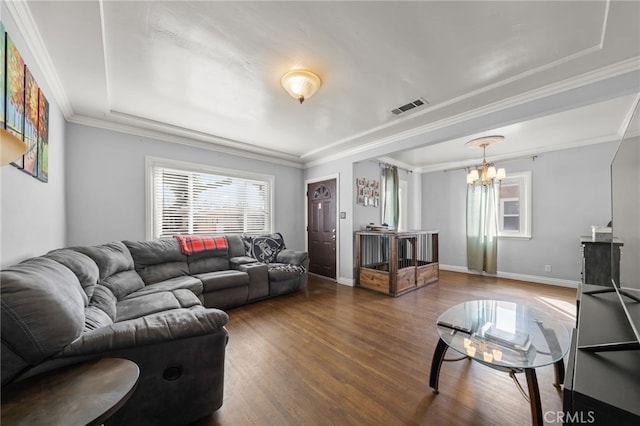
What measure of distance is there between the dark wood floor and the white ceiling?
253 cm

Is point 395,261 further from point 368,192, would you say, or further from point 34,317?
point 34,317

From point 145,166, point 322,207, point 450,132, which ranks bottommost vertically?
point 322,207

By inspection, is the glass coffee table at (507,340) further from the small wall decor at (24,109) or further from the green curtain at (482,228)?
the green curtain at (482,228)

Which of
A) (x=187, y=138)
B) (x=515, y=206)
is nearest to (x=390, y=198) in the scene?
(x=515, y=206)

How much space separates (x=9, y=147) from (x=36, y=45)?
5.80ft

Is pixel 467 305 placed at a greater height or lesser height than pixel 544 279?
greater

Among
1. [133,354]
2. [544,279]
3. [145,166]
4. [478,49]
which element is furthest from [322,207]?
[544,279]

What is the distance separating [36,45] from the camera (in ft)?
5.72

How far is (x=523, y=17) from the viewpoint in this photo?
1.57 metres

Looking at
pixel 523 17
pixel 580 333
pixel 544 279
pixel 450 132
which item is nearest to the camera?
pixel 580 333

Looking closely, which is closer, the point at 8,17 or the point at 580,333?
the point at 580,333

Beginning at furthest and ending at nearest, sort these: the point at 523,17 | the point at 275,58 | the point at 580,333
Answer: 1. the point at 275,58
2. the point at 523,17
3. the point at 580,333

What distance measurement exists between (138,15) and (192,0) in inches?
17.1

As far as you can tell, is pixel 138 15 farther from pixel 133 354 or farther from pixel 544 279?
pixel 544 279
